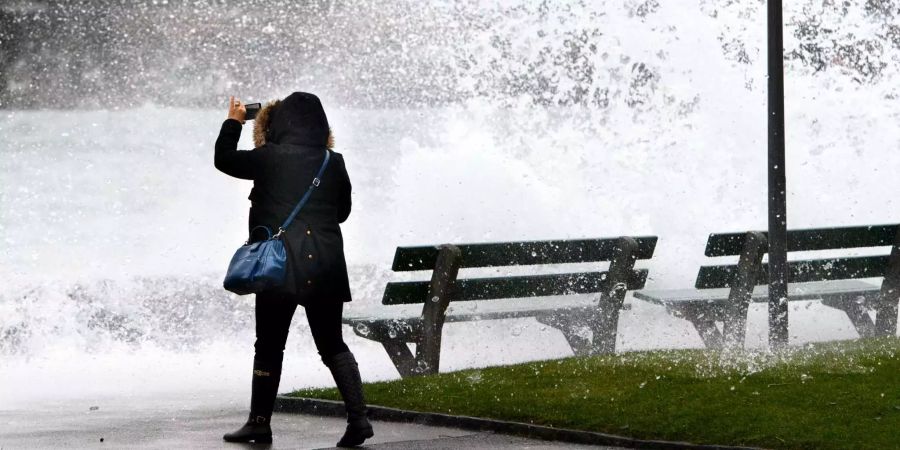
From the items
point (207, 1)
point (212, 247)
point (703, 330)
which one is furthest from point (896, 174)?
point (207, 1)

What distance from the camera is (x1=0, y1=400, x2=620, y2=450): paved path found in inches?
286

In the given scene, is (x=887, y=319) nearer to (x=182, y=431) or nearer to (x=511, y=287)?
(x=511, y=287)

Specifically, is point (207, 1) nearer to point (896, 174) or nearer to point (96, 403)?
point (896, 174)

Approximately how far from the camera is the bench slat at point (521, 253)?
9.34 meters

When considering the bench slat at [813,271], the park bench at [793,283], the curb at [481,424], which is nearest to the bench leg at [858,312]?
the park bench at [793,283]

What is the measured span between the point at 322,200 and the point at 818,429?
2.34 m

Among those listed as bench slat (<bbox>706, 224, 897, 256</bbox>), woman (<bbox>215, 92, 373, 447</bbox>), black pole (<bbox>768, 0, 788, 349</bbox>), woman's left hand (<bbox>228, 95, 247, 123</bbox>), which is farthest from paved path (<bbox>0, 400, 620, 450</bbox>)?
bench slat (<bbox>706, 224, 897, 256</bbox>)

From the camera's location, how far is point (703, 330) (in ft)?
35.7

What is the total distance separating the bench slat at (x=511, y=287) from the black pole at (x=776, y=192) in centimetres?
98

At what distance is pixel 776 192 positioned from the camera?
9594 millimetres

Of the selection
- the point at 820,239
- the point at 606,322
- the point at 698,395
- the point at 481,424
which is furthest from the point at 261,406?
the point at 820,239

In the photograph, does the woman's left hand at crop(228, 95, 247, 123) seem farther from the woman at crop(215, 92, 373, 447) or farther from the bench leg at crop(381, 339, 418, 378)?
the bench leg at crop(381, 339, 418, 378)

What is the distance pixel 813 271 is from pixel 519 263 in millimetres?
2181

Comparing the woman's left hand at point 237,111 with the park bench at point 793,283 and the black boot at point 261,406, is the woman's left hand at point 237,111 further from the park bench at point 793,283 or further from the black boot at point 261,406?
the park bench at point 793,283
